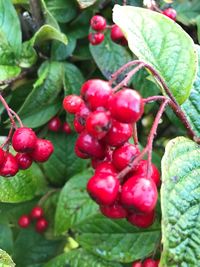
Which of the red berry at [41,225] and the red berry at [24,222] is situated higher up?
the red berry at [24,222]

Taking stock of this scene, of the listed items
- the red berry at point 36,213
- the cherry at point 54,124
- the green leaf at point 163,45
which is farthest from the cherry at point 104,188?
the red berry at point 36,213

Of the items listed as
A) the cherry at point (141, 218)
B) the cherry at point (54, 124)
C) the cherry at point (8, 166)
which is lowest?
the cherry at point (54, 124)

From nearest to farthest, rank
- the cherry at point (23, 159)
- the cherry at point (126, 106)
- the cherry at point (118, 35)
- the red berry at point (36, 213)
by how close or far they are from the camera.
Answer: the cherry at point (126, 106), the cherry at point (23, 159), the cherry at point (118, 35), the red berry at point (36, 213)

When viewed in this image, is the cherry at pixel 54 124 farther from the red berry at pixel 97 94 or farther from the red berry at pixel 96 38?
the red berry at pixel 97 94

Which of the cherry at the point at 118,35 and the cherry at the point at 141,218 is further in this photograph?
the cherry at the point at 118,35

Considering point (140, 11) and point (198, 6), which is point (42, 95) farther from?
point (198, 6)

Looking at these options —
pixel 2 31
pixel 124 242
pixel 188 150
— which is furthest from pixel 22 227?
pixel 188 150

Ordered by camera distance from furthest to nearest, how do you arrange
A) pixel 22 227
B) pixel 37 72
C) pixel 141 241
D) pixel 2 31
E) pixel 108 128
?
pixel 22 227 < pixel 37 72 < pixel 2 31 < pixel 141 241 < pixel 108 128
